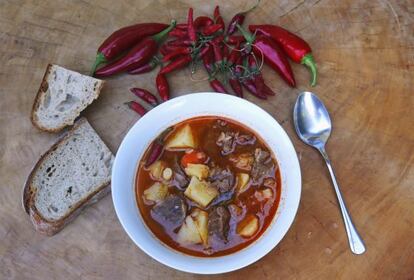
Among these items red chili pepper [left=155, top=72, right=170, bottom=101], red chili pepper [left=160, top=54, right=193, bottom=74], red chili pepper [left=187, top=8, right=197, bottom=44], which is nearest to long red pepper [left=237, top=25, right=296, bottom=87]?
red chili pepper [left=187, top=8, right=197, bottom=44]

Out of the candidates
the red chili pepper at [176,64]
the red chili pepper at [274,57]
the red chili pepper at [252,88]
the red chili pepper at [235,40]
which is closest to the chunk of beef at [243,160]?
the red chili pepper at [252,88]

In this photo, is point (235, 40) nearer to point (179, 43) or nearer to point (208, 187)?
point (179, 43)

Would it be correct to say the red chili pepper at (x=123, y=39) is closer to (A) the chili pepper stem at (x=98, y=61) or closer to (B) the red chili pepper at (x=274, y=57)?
(A) the chili pepper stem at (x=98, y=61)

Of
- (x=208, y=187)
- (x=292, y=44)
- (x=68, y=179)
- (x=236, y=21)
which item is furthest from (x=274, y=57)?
(x=68, y=179)

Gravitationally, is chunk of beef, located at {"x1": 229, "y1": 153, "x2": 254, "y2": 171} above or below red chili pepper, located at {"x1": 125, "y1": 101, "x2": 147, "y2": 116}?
below

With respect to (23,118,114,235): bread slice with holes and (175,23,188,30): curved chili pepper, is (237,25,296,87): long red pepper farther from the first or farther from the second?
(23,118,114,235): bread slice with holes

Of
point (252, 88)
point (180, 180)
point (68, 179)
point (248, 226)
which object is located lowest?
point (248, 226)
